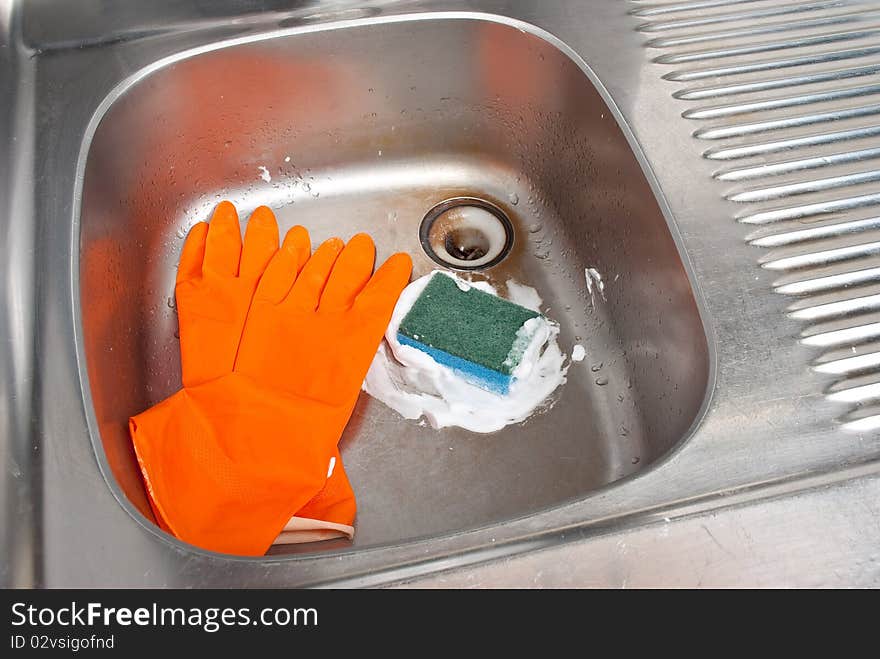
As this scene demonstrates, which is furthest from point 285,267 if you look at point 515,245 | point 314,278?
point 515,245

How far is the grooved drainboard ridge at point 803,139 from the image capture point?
73 cm

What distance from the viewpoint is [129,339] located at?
0.92m

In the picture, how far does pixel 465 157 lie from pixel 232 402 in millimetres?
Result: 517

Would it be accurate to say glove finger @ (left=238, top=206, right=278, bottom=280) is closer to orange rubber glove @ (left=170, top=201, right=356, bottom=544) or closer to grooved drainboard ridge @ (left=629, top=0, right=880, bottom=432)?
orange rubber glove @ (left=170, top=201, right=356, bottom=544)

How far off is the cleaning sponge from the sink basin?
2.8 inches

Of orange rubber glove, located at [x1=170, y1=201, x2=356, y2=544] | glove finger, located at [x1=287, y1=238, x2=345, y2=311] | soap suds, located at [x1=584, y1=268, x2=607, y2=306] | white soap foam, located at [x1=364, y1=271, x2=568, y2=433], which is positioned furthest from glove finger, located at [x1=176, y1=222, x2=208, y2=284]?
soap suds, located at [x1=584, y1=268, x2=607, y2=306]

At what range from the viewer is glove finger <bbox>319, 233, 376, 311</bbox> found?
3.28ft

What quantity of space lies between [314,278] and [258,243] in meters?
0.09

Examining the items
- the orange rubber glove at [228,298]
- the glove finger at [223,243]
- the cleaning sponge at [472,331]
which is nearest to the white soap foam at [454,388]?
the cleaning sponge at [472,331]

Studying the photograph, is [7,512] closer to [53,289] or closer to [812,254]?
[53,289]

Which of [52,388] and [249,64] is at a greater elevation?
[249,64]

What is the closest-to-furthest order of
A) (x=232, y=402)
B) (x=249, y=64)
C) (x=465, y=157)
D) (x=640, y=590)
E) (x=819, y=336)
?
(x=640, y=590), (x=819, y=336), (x=232, y=402), (x=249, y=64), (x=465, y=157)

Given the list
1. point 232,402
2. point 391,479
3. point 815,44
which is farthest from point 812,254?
point 232,402

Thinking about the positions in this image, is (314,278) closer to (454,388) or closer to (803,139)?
(454,388)
